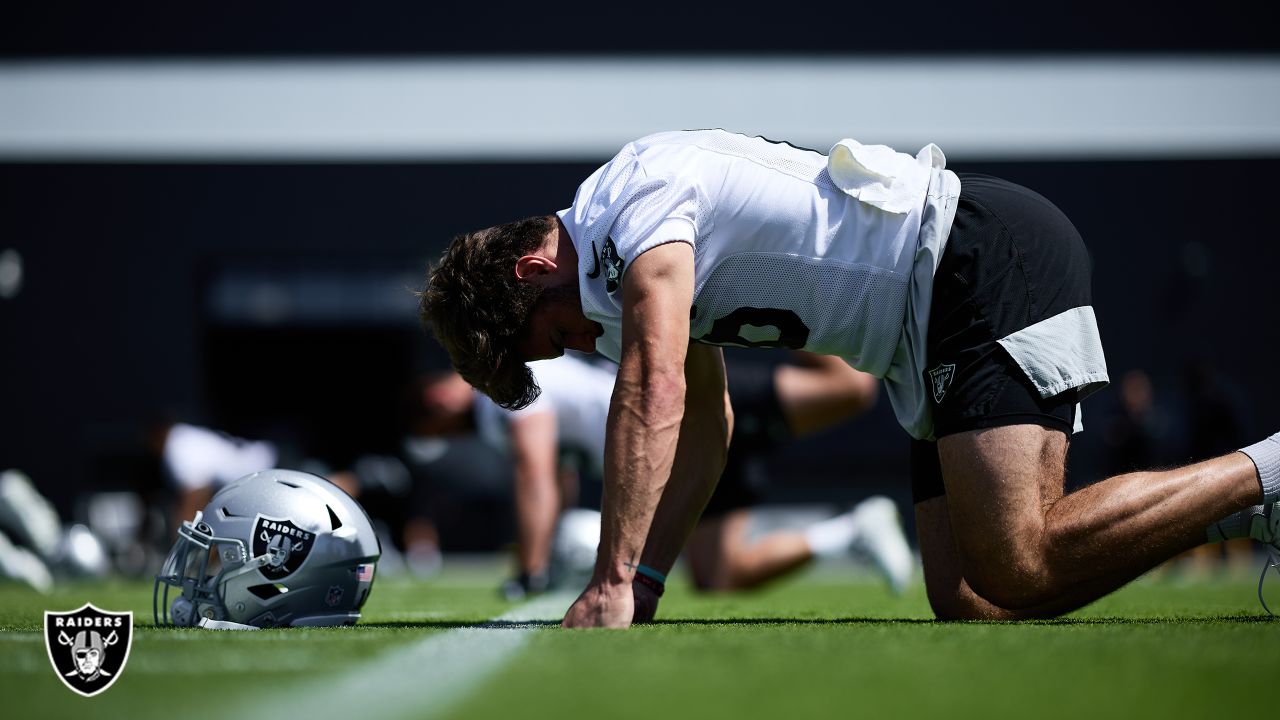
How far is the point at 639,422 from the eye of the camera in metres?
3.40

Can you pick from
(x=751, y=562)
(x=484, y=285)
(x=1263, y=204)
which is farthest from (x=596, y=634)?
(x=1263, y=204)

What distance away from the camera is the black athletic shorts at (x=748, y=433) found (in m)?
6.51

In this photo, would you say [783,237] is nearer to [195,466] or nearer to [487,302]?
[487,302]

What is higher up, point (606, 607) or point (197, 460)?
point (606, 607)

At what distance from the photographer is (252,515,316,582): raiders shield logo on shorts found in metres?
3.73

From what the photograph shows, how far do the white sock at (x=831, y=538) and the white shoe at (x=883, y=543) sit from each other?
3 cm

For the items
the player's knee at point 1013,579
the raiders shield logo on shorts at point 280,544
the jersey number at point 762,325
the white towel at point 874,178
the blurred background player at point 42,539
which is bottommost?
the blurred background player at point 42,539

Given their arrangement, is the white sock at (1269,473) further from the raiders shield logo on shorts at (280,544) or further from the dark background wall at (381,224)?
the dark background wall at (381,224)

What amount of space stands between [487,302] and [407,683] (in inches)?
57.0

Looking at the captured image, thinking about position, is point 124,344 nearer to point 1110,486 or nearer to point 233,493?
point 233,493

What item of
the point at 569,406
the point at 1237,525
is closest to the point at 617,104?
the point at 569,406

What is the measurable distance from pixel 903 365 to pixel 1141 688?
1.79 meters

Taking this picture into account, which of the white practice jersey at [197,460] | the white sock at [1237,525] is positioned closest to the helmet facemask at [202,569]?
the white sock at [1237,525]

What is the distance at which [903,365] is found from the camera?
4027 millimetres
